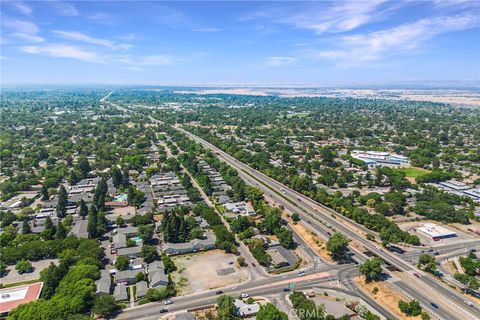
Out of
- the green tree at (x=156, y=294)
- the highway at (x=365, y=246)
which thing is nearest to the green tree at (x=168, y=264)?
the green tree at (x=156, y=294)

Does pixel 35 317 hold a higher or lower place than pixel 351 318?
higher

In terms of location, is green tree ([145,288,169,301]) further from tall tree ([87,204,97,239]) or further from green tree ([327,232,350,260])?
green tree ([327,232,350,260])

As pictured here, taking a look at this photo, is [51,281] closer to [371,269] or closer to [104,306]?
[104,306]

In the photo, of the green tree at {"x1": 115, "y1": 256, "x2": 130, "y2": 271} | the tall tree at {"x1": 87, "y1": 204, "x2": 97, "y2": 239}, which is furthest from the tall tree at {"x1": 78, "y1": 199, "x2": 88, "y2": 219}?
the green tree at {"x1": 115, "y1": 256, "x2": 130, "y2": 271}

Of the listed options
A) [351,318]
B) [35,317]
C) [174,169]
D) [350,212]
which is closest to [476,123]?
[350,212]

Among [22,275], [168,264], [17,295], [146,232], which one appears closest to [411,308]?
[168,264]

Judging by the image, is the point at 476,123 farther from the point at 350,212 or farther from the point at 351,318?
the point at 351,318
